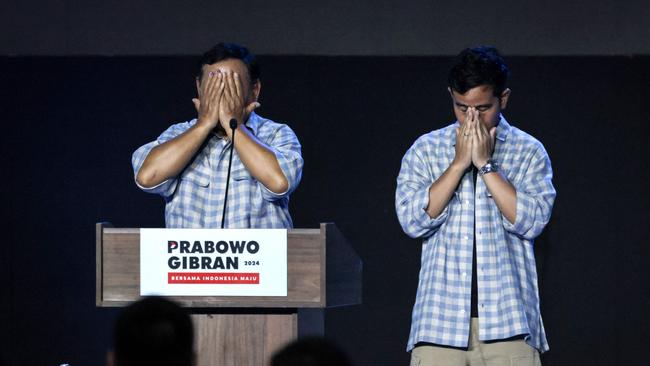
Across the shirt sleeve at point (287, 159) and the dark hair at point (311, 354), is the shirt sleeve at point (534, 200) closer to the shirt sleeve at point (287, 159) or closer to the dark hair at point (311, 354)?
the shirt sleeve at point (287, 159)

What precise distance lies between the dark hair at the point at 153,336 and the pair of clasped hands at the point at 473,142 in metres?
1.65

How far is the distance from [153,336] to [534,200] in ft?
5.96

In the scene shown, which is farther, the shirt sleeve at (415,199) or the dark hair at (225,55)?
the dark hair at (225,55)

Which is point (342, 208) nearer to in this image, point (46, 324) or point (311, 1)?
point (311, 1)

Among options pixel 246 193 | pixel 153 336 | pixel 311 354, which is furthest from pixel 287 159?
pixel 311 354

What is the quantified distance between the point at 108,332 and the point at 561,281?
2378 millimetres

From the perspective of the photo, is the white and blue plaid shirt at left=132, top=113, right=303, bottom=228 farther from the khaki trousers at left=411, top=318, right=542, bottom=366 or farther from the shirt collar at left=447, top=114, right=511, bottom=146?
the khaki trousers at left=411, top=318, right=542, bottom=366

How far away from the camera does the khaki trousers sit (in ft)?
10.9

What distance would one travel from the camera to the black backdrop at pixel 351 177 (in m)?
5.64

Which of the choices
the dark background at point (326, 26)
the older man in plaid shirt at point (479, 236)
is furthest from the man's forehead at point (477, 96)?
the dark background at point (326, 26)

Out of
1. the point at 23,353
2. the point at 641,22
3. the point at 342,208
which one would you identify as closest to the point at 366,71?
the point at 342,208

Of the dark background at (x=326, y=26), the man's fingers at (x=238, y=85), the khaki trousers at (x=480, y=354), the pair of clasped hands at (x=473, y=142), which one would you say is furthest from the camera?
the dark background at (x=326, y=26)

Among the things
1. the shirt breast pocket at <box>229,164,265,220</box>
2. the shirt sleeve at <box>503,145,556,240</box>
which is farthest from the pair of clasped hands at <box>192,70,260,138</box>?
the shirt sleeve at <box>503,145,556,240</box>

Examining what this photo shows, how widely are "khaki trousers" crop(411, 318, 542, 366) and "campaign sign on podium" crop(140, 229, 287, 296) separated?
574 mm
